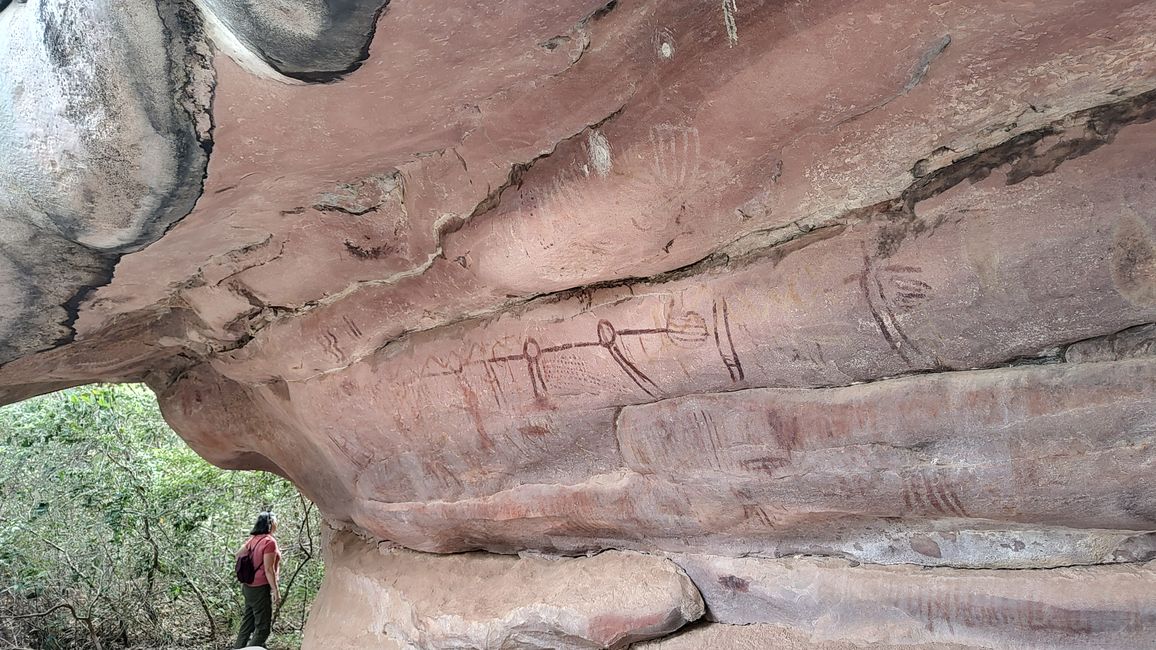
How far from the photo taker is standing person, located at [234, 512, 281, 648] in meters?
4.86

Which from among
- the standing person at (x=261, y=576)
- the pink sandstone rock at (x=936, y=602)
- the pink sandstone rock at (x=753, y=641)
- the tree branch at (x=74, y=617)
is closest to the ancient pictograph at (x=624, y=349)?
the pink sandstone rock at (x=936, y=602)

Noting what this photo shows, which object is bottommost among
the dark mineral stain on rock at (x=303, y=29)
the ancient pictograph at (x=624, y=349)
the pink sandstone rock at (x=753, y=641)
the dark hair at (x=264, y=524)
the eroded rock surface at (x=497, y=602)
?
the pink sandstone rock at (x=753, y=641)

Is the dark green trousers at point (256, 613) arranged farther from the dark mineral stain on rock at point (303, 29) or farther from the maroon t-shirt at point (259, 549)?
the dark mineral stain on rock at point (303, 29)

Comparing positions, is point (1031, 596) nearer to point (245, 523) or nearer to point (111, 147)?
point (111, 147)

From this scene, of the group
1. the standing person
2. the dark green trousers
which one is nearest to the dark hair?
the standing person

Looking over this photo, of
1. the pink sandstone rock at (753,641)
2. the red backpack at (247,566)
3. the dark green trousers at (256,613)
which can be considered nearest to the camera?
the pink sandstone rock at (753,641)

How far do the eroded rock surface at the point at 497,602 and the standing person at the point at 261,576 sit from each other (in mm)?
1440

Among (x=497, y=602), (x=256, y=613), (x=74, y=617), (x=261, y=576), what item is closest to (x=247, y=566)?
(x=261, y=576)

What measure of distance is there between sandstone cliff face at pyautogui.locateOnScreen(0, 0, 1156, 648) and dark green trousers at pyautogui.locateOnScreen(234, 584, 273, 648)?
9.10ft

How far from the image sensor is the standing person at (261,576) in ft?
15.9

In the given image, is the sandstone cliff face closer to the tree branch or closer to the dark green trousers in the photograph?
the dark green trousers

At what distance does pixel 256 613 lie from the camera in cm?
523

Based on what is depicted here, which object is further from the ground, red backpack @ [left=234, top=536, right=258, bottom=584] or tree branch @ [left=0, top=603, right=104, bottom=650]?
red backpack @ [left=234, top=536, right=258, bottom=584]

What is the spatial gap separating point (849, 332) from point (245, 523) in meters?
7.03
